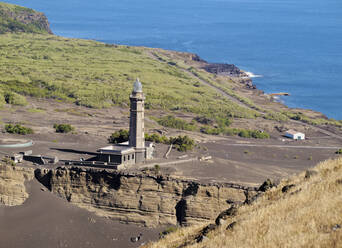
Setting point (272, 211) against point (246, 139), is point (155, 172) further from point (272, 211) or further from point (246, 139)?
point (246, 139)

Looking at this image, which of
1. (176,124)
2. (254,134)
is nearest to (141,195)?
(254,134)

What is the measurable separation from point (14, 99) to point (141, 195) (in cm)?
5200

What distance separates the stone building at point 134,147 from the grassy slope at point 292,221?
31414 mm

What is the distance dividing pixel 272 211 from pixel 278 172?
3845 cm

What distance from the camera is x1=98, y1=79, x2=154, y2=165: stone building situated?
51906 mm

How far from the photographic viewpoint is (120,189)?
49.1 metres

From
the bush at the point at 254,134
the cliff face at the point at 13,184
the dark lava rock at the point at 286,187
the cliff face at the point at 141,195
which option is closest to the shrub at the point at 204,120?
the bush at the point at 254,134

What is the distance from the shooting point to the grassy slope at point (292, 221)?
49.9 ft

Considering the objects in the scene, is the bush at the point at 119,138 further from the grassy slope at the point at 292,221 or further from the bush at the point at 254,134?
the grassy slope at the point at 292,221

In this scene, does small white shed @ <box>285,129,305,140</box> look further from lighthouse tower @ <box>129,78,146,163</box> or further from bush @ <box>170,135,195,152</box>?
lighthouse tower @ <box>129,78,146,163</box>

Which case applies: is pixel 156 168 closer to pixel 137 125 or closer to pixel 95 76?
pixel 137 125

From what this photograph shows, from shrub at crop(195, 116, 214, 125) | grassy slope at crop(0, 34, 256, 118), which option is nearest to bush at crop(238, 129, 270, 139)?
shrub at crop(195, 116, 214, 125)

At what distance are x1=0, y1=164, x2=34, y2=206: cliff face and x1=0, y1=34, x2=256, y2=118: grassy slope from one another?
5195 centimetres

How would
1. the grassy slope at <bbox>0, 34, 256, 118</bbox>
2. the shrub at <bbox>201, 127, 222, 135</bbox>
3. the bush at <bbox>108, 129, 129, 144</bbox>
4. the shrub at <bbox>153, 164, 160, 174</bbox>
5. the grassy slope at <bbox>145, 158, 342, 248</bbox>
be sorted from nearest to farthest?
1. the grassy slope at <bbox>145, 158, 342, 248</bbox>
2. the shrub at <bbox>153, 164, 160, 174</bbox>
3. the bush at <bbox>108, 129, 129, 144</bbox>
4. the shrub at <bbox>201, 127, 222, 135</bbox>
5. the grassy slope at <bbox>0, 34, 256, 118</bbox>
